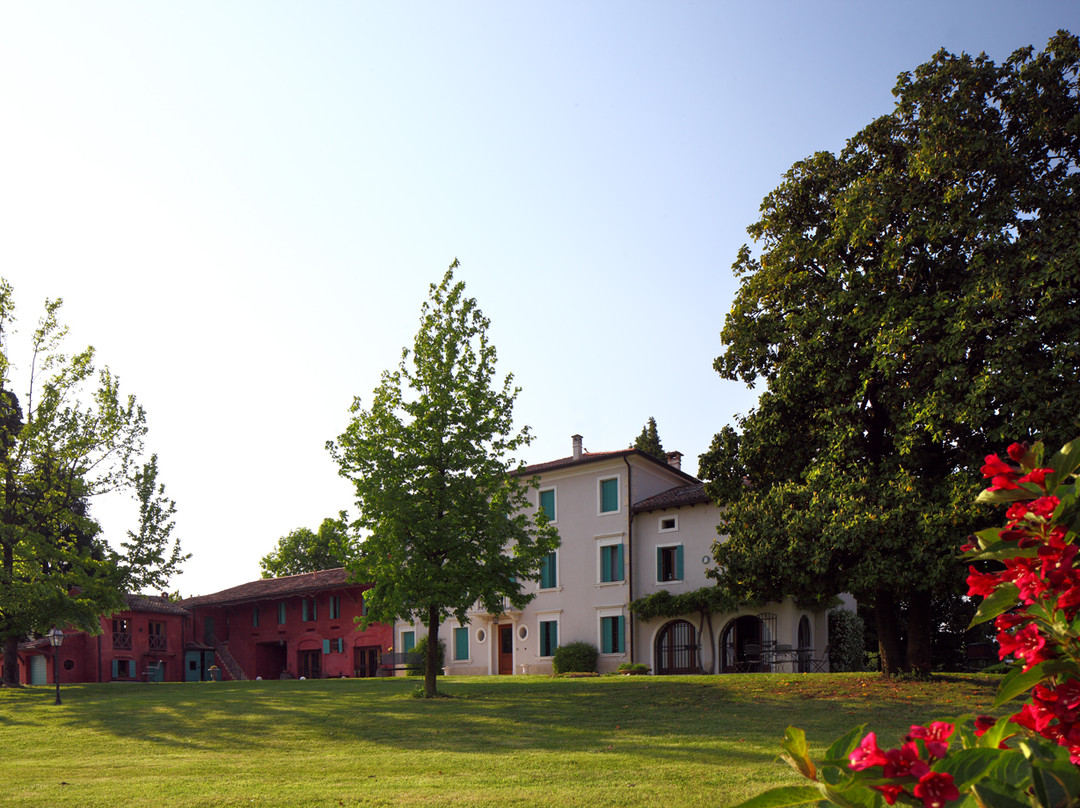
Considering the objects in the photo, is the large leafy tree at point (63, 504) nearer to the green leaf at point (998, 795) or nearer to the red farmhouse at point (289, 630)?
the red farmhouse at point (289, 630)

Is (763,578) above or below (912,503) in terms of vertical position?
below

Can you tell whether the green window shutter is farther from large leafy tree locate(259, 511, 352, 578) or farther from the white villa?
large leafy tree locate(259, 511, 352, 578)

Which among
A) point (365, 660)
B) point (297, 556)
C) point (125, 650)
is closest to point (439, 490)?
point (365, 660)

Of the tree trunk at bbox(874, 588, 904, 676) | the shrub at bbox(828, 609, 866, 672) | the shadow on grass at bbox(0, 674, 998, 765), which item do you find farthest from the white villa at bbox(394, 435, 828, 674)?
the tree trunk at bbox(874, 588, 904, 676)

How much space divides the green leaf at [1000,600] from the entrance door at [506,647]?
39.1m

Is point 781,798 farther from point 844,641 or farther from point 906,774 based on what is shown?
point 844,641

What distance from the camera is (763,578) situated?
21625mm

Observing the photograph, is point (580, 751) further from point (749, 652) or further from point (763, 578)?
point (749, 652)

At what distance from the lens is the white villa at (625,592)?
3459cm

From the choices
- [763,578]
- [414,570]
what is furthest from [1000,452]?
[414,570]

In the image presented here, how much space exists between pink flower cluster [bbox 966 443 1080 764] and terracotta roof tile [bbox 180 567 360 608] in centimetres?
4424

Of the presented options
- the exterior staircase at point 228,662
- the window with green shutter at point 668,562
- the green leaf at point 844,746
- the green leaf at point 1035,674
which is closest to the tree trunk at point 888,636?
the window with green shutter at point 668,562

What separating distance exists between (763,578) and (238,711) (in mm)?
12193

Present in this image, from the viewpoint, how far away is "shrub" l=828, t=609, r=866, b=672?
35.5m
